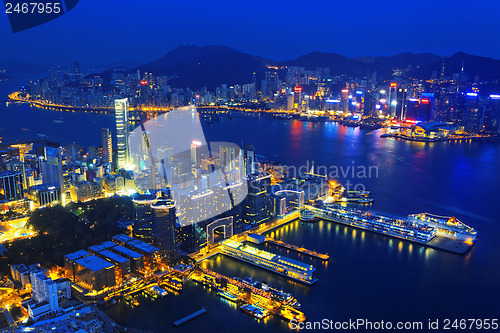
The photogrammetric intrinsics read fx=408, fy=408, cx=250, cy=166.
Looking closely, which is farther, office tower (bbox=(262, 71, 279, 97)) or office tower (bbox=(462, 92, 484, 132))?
office tower (bbox=(262, 71, 279, 97))

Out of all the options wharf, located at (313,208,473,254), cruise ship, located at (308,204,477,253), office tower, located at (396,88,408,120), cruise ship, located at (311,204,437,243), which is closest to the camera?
wharf, located at (313,208,473,254)

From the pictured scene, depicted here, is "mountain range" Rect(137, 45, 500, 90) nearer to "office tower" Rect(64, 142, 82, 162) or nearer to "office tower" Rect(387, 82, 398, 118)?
"office tower" Rect(387, 82, 398, 118)

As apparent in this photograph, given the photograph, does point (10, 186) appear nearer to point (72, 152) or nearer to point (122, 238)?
point (72, 152)

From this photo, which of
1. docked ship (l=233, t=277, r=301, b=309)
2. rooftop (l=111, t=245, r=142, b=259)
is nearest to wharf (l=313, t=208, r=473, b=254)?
docked ship (l=233, t=277, r=301, b=309)

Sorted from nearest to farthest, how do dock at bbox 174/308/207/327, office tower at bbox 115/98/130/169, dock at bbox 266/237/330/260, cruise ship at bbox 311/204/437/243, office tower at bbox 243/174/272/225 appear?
dock at bbox 174/308/207/327, dock at bbox 266/237/330/260, cruise ship at bbox 311/204/437/243, office tower at bbox 243/174/272/225, office tower at bbox 115/98/130/169

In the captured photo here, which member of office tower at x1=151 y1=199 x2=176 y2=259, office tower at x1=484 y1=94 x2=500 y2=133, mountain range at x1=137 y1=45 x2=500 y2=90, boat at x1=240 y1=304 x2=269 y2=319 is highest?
mountain range at x1=137 y1=45 x2=500 y2=90

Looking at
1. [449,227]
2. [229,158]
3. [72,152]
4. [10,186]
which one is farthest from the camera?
[72,152]

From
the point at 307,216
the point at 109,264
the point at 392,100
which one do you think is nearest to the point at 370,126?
the point at 392,100

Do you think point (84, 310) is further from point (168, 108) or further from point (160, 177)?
point (168, 108)
